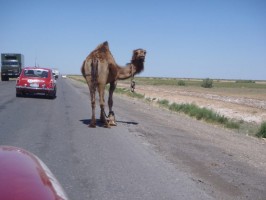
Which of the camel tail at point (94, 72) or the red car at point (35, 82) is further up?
the camel tail at point (94, 72)

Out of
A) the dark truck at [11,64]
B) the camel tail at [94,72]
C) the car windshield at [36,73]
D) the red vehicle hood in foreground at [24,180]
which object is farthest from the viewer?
the dark truck at [11,64]

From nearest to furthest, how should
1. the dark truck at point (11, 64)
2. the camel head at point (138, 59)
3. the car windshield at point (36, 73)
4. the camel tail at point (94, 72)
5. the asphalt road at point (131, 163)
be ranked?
the asphalt road at point (131, 163) → the camel tail at point (94, 72) → the camel head at point (138, 59) → the car windshield at point (36, 73) → the dark truck at point (11, 64)

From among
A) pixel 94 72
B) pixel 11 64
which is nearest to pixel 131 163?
pixel 94 72

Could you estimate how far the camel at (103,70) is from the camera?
14250 mm

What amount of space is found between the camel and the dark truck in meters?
48.2

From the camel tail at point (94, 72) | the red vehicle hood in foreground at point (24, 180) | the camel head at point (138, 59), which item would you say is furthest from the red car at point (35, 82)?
the red vehicle hood in foreground at point (24, 180)

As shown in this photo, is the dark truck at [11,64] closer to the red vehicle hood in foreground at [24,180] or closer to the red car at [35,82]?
the red car at [35,82]

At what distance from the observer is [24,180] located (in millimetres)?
2625

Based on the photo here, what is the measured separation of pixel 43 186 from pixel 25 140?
8.10 metres

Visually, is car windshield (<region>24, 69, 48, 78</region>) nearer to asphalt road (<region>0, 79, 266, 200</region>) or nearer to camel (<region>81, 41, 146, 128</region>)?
camel (<region>81, 41, 146, 128</region>)

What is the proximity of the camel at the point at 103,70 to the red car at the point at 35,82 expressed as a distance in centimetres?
1133

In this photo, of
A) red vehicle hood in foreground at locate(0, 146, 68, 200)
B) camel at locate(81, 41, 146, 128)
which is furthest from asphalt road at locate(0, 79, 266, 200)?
red vehicle hood in foreground at locate(0, 146, 68, 200)

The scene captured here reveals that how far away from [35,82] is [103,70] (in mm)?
12302

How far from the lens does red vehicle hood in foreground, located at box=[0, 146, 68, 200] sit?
242cm
